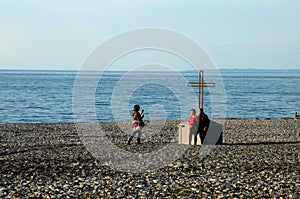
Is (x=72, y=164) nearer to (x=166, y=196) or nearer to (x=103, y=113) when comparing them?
(x=166, y=196)

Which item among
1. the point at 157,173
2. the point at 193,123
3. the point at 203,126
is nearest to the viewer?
the point at 157,173

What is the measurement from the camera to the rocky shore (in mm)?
13359

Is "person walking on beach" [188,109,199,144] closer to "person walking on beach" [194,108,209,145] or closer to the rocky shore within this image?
"person walking on beach" [194,108,209,145]

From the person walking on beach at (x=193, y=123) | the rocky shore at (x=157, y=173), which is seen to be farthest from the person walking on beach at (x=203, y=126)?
the rocky shore at (x=157, y=173)

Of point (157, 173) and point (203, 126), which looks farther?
point (203, 126)

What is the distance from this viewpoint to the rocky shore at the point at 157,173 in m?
13.4

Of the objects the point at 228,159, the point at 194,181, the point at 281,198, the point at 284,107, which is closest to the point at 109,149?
the point at 228,159

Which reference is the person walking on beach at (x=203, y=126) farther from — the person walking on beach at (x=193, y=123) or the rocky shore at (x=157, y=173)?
the rocky shore at (x=157, y=173)

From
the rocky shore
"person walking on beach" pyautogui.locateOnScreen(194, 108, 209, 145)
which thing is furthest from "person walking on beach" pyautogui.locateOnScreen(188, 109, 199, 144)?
the rocky shore

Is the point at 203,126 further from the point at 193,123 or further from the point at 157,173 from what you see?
the point at 157,173

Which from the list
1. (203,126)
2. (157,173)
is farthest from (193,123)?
(157,173)

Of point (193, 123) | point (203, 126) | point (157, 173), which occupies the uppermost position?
point (193, 123)

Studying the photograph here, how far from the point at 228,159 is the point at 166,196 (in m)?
6.53

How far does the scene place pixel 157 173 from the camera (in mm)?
16188
